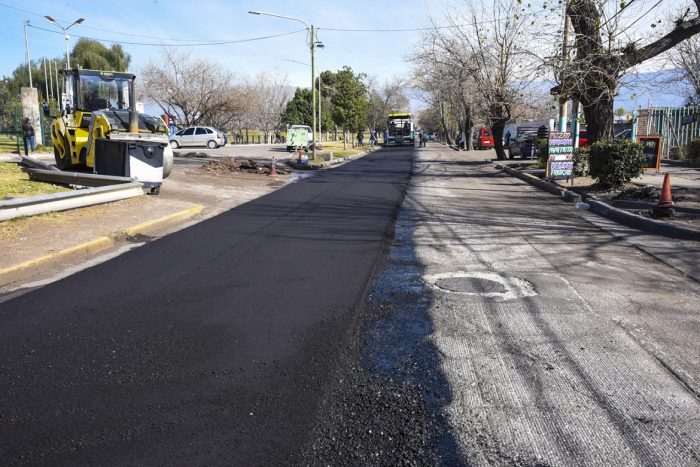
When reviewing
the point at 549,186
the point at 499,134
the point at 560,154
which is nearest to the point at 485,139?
the point at 499,134

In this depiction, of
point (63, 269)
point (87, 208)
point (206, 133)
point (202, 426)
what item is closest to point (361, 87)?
point (206, 133)

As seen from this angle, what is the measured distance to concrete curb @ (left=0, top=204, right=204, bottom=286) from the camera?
6.73m

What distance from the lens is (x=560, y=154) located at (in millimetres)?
17312

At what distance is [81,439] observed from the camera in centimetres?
318

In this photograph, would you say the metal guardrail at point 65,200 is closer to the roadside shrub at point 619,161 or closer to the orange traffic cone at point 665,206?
the orange traffic cone at point 665,206

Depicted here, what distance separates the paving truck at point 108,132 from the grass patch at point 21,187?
110cm

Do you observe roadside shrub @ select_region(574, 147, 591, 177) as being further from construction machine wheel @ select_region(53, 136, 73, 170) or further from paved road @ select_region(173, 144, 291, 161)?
paved road @ select_region(173, 144, 291, 161)

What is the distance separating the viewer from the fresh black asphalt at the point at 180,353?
317 centimetres

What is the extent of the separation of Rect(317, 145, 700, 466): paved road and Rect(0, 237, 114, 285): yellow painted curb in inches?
172

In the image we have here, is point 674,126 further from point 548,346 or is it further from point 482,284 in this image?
point 548,346

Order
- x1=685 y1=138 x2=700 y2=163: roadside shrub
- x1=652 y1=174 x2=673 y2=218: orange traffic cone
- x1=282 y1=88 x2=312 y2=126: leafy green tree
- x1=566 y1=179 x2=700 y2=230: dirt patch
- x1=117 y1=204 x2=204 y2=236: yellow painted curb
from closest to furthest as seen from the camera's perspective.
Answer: x1=117 y1=204 x2=204 y2=236: yellow painted curb
x1=652 y1=174 x2=673 y2=218: orange traffic cone
x1=566 y1=179 x2=700 y2=230: dirt patch
x1=685 y1=138 x2=700 y2=163: roadside shrub
x1=282 y1=88 x2=312 y2=126: leafy green tree

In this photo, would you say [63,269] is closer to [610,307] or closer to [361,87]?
[610,307]

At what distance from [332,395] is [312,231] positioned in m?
6.35

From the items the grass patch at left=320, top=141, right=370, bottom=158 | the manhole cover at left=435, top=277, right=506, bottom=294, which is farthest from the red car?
the manhole cover at left=435, top=277, right=506, bottom=294
